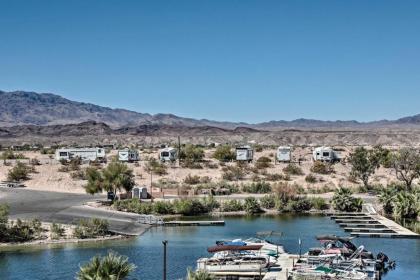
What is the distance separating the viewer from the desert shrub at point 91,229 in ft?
141

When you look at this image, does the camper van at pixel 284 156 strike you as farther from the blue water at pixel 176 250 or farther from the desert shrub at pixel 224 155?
the blue water at pixel 176 250

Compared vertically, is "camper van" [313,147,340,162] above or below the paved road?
above

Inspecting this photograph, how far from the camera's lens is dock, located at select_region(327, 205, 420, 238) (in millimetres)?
43938

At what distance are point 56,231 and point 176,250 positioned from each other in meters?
9.39

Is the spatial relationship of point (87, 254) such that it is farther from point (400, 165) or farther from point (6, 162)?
point (6, 162)

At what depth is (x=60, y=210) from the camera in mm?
53406

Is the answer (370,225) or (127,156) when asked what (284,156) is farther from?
(370,225)

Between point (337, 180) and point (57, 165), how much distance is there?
123ft

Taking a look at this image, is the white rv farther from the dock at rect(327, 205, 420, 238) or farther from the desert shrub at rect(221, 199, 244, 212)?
the dock at rect(327, 205, 420, 238)

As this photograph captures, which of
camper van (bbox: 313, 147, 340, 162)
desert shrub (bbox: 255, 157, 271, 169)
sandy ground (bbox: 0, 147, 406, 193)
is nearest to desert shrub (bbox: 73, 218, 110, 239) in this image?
sandy ground (bbox: 0, 147, 406, 193)

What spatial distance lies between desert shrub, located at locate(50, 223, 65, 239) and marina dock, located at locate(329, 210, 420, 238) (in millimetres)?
20360

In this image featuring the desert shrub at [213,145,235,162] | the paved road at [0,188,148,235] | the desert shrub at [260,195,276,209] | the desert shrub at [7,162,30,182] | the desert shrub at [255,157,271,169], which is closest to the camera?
the paved road at [0,188,148,235]

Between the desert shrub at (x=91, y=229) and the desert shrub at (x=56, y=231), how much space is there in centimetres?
96

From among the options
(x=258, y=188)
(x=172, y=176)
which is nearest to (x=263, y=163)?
(x=172, y=176)
